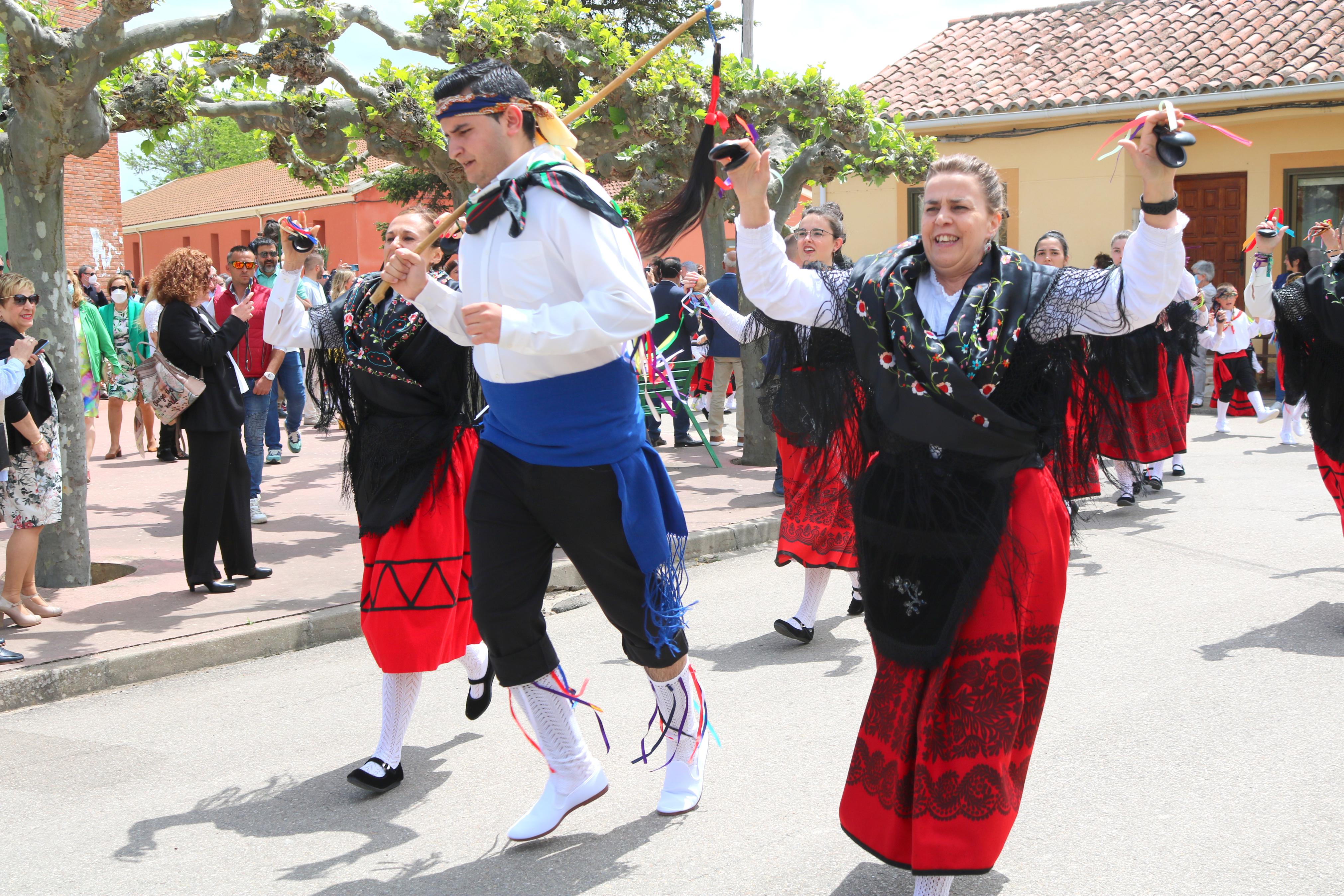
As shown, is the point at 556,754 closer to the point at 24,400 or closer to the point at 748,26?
the point at 24,400

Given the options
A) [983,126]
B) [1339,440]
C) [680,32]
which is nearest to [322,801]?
[680,32]

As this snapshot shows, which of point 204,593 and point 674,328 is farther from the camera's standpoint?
point 674,328

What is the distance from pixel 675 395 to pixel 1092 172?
378 inches

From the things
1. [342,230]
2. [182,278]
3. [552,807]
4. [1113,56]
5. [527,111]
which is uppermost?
[1113,56]

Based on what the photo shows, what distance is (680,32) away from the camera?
3.40m

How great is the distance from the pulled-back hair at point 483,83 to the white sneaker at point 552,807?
1905mm

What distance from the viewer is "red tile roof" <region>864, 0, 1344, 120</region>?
1659 cm

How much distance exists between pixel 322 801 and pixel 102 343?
379 inches

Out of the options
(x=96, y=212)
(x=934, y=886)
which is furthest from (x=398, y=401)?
(x=96, y=212)

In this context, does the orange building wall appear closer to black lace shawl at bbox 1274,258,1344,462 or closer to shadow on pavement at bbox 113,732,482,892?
black lace shawl at bbox 1274,258,1344,462

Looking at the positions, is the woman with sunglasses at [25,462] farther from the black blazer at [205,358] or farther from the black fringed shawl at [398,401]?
the black fringed shawl at [398,401]

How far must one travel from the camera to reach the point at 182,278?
677 centimetres

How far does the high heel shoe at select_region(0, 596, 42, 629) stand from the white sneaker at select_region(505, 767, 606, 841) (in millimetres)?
3572

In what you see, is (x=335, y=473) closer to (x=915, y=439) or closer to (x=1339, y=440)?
(x=1339, y=440)
